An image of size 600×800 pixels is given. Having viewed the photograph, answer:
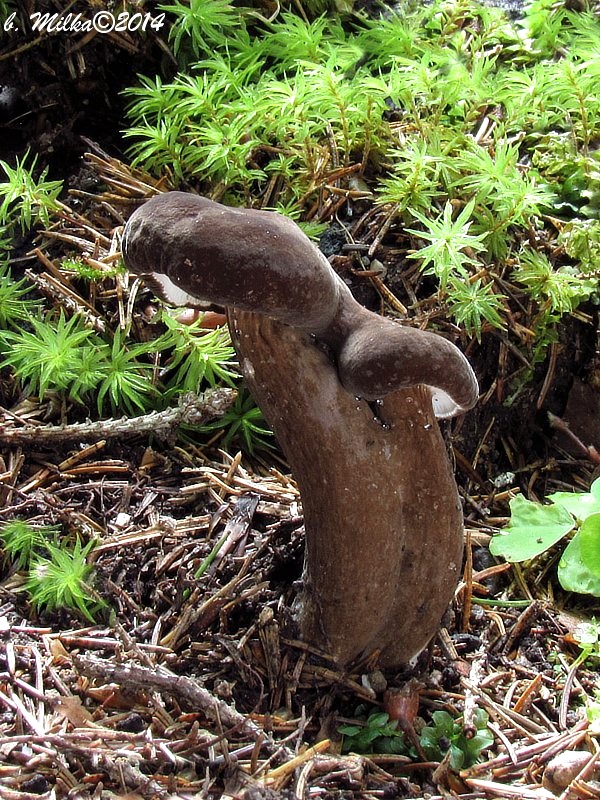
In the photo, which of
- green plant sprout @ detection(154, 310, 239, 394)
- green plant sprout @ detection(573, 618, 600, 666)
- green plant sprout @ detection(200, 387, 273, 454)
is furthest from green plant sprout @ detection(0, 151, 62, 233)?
green plant sprout @ detection(573, 618, 600, 666)

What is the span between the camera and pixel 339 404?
1.92m

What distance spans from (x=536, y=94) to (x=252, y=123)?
48.3 inches

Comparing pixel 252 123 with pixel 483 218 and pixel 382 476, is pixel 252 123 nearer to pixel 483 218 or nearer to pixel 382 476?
pixel 483 218

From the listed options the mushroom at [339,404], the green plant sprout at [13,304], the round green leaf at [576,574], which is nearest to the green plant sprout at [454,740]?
the mushroom at [339,404]

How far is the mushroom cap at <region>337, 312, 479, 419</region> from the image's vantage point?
69.0 inches

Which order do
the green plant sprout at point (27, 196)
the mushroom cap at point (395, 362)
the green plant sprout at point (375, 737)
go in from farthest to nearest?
1. the green plant sprout at point (27, 196)
2. the green plant sprout at point (375, 737)
3. the mushroom cap at point (395, 362)

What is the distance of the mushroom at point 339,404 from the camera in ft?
5.25

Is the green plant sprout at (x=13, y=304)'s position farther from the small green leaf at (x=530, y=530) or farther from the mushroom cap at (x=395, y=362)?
the small green leaf at (x=530, y=530)

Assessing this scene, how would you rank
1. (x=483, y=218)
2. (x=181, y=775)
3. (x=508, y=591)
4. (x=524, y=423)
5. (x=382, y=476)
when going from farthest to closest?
(x=524, y=423) < (x=483, y=218) < (x=508, y=591) < (x=382, y=476) < (x=181, y=775)

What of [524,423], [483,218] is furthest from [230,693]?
[483,218]

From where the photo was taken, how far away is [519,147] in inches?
121

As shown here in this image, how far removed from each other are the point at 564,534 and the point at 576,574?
14cm

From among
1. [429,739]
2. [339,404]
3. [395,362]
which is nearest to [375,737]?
[429,739]

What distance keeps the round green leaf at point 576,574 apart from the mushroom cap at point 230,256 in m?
1.24
